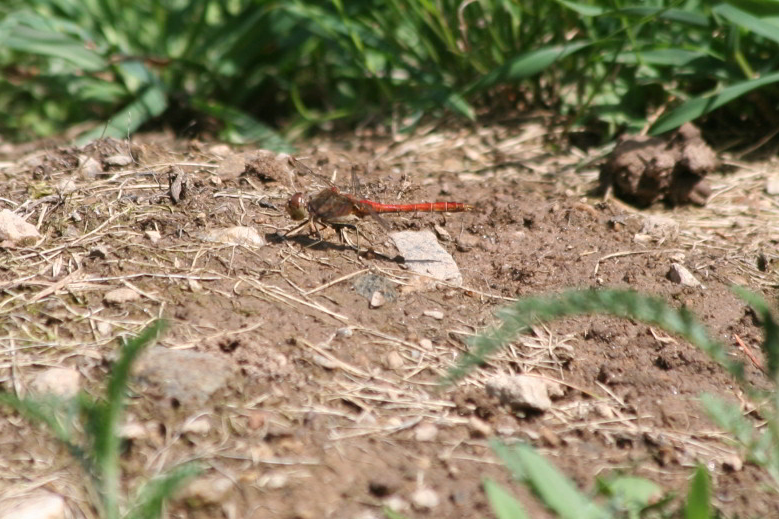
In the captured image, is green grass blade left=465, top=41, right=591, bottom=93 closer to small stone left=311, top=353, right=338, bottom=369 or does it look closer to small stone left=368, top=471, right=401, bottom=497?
small stone left=311, top=353, right=338, bottom=369

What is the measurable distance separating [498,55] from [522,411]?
2184 millimetres

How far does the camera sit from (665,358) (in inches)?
96.3

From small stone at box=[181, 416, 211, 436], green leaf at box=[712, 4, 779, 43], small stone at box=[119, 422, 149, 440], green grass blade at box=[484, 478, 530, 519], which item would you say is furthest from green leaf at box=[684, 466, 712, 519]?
green leaf at box=[712, 4, 779, 43]

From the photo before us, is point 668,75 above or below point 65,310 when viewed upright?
above

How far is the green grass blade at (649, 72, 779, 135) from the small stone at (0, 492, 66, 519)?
2710 mm

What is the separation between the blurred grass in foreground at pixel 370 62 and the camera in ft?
11.9

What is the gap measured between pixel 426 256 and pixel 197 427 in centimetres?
118

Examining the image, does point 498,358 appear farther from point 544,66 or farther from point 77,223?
point 544,66

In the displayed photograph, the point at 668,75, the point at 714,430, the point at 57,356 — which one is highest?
the point at 668,75

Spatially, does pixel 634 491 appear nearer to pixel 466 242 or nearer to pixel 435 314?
pixel 435 314

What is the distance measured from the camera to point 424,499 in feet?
6.04

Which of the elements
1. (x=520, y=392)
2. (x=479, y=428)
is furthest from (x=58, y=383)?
(x=520, y=392)

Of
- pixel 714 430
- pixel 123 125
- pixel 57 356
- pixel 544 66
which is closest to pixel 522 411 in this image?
pixel 714 430

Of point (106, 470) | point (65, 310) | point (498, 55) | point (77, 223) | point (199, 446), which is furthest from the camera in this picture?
point (498, 55)
